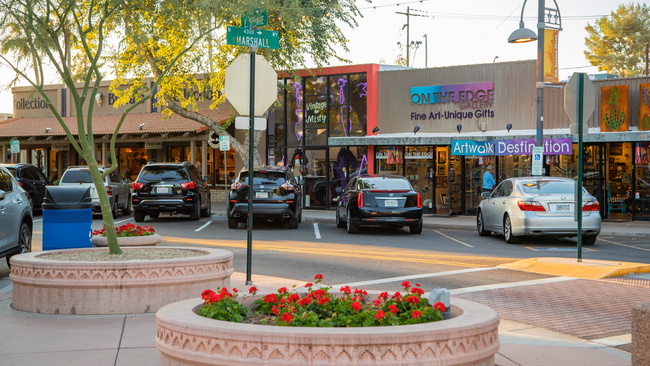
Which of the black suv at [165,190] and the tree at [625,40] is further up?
the tree at [625,40]

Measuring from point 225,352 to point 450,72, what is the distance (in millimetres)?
21268

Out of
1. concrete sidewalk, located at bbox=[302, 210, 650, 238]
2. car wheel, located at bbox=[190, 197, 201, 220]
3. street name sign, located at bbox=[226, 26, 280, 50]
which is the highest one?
street name sign, located at bbox=[226, 26, 280, 50]

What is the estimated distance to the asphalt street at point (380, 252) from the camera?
10242 millimetres

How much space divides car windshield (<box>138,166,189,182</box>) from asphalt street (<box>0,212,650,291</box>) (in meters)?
1.36

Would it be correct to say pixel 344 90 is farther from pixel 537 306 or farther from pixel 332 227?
pixel 537 306

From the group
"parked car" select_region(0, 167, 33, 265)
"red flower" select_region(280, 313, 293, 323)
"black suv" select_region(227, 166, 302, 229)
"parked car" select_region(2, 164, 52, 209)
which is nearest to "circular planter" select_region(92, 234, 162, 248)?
"parked car" select_region(0, 167, 33, 265)

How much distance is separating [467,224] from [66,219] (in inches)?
522

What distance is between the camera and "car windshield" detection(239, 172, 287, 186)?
57.9 feet

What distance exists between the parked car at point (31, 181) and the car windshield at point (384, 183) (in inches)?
454

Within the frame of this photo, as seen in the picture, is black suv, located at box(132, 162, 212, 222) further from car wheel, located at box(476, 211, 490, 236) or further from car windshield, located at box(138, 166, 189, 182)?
car wheel, located at box(476, 211, 490, 236)

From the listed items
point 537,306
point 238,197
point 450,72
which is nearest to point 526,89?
point 450,72

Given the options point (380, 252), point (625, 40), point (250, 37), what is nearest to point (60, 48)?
point (250, 37)

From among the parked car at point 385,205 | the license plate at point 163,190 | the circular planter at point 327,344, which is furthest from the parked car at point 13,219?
the license plate at point 163,190

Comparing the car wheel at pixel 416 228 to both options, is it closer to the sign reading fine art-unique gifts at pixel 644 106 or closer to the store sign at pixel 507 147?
the store sign at pixel 507 147
